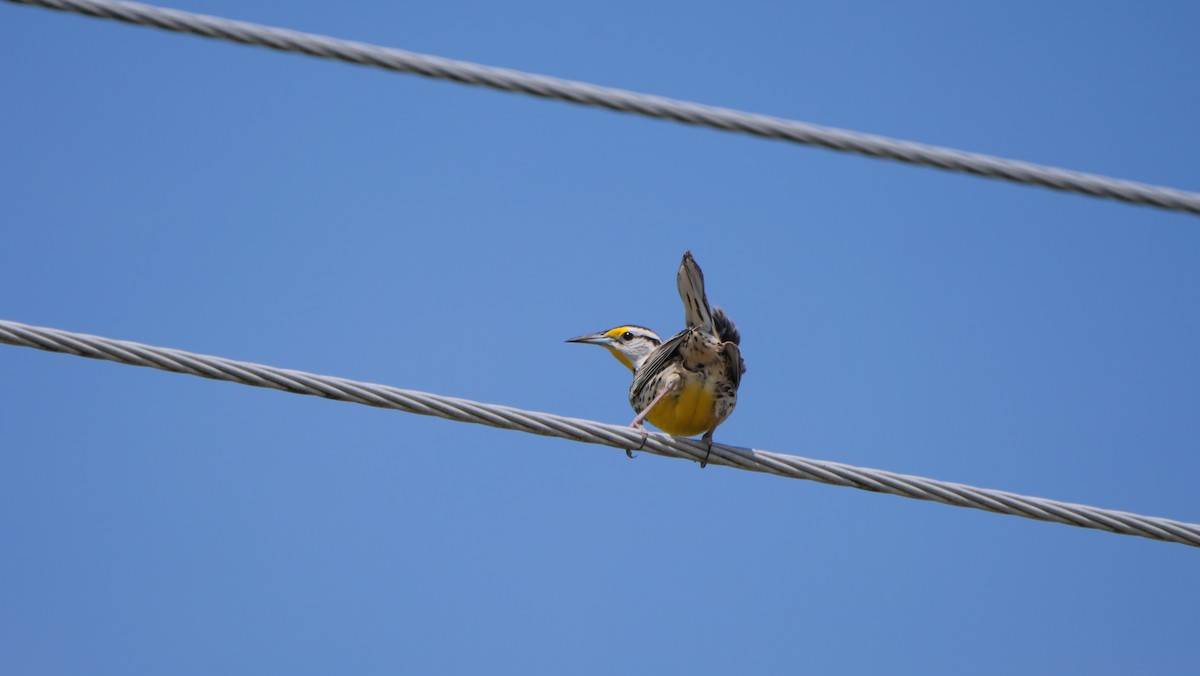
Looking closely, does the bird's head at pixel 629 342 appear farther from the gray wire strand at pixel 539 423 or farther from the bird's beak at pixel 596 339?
the gray wire strand at pixel 539 423

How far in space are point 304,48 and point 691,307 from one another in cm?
412

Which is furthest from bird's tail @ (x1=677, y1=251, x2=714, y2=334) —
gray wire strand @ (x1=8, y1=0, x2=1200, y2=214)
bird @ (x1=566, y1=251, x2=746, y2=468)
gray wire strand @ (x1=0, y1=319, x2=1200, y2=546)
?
gray wire strand @ (x1=8, y1=0, x2=1200, y2=214)

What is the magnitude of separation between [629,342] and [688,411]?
2.69 m

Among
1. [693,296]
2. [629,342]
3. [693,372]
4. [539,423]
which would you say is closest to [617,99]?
[539,423]

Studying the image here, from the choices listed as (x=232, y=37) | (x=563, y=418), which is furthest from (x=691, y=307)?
(x=232, y=37)

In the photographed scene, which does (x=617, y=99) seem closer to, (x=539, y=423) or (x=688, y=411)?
(x=539, y=423)

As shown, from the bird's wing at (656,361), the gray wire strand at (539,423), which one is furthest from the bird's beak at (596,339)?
the gray wire strand at (539,423)

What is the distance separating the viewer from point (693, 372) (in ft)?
28.3

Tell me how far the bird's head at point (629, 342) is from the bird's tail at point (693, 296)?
262 centimetres

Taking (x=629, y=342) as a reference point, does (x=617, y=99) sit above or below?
below

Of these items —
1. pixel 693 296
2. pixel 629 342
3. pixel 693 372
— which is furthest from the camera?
pixel 629 342

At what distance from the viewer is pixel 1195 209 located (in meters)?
5.06

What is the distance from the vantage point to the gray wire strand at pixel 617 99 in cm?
477

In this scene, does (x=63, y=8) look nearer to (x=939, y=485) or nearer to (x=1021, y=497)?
(x=939, y=485)
